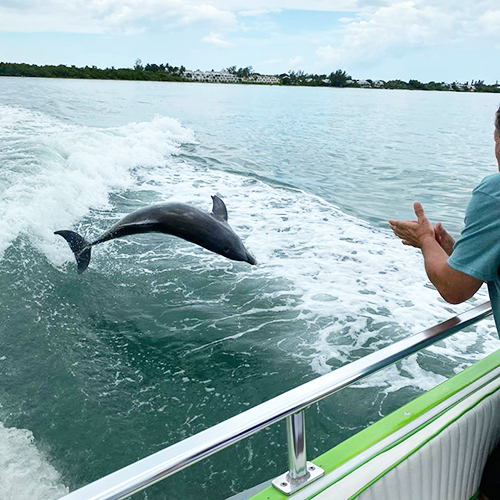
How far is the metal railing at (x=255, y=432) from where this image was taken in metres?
1.13

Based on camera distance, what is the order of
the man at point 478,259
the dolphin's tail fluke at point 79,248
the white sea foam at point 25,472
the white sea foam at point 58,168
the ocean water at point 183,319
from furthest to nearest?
the white sea foam at point 58,168 < the dolphin's tail fluke at point 79,248 < the ocean water at point 183,319 < the white sea foam at point 25,472 < the man at point 478,259

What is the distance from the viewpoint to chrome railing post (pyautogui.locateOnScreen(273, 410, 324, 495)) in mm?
1494

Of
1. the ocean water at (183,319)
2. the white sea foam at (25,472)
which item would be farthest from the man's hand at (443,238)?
the white sea foam at (25,472)

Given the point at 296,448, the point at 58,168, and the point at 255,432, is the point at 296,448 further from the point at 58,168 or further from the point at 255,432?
the point at 58,168

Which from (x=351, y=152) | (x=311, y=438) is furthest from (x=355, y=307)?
(x=351, y=152)

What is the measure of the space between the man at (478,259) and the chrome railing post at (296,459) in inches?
25.7

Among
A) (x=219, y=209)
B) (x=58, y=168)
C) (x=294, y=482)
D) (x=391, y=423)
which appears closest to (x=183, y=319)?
(x=219, y=209)

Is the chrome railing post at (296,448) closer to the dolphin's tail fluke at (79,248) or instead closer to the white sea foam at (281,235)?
the white sea foam at (281,235)

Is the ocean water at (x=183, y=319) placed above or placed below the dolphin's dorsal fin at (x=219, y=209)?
below

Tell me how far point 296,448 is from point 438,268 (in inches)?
29.4

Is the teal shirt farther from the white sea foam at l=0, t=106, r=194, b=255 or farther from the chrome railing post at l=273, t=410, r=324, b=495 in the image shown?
the white sea foam at l=0, t=106, r=194, b=255

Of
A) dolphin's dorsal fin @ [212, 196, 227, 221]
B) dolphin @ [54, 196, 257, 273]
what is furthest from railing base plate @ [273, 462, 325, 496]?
dolphin's dorsal fin @ [212, 196, 227, 221]

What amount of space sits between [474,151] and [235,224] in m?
14.7

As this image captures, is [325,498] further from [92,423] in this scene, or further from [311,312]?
[311,312]
